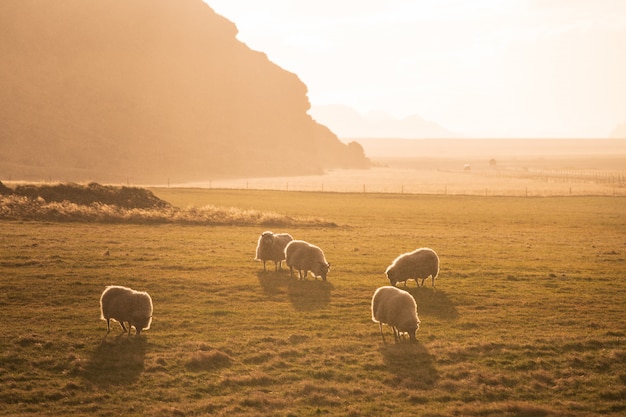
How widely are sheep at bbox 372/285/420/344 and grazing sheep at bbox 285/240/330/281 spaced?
6.31m

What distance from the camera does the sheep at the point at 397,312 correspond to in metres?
17.5

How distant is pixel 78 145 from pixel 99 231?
11399 centimetres

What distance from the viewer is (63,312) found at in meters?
19.9

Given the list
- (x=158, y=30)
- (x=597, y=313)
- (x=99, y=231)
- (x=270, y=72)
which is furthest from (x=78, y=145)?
(x=597, y=313)

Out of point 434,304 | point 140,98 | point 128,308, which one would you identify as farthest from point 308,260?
point 140,98

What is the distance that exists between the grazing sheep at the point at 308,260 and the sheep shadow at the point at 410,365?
7.81m

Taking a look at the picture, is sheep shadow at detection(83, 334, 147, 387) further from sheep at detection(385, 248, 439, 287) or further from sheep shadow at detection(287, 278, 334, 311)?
sheep at detection(385, 248, 439, 287)

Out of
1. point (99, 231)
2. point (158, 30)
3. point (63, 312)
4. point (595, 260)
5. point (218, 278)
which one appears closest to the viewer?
point (63, 312)

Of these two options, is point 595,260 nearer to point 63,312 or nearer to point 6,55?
point 63,312

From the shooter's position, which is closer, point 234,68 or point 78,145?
Result: point 78,145

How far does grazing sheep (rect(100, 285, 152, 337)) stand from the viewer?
17766 millimetres

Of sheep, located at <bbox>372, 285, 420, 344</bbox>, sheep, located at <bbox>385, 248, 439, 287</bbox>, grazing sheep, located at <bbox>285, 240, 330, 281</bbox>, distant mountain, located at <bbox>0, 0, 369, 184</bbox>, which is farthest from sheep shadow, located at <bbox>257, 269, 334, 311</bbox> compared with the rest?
distant mountain, located at <bbox>0, 0, 369, 184</bbox>

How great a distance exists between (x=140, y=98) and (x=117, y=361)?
527 ft

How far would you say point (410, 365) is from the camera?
629 inches
